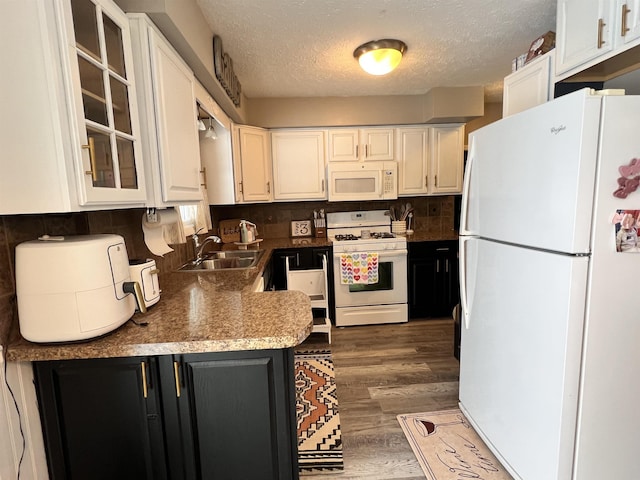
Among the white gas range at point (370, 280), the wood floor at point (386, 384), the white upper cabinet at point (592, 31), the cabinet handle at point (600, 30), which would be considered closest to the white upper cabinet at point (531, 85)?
the white upper cabinet at point (592, 31)

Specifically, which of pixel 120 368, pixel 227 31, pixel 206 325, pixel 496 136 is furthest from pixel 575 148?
pixel 227 31

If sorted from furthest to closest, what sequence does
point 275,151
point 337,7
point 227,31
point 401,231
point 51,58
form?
point 401,231 < point 275,151 < point 227,31 < point 337,7 < point 51,58

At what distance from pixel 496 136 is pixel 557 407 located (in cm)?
116

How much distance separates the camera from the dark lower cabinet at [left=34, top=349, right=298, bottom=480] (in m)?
1.06

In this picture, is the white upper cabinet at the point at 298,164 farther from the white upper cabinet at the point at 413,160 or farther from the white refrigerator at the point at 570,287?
the white refrigerator at the point at 570,287

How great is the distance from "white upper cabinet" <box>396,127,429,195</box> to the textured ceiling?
1.92ft

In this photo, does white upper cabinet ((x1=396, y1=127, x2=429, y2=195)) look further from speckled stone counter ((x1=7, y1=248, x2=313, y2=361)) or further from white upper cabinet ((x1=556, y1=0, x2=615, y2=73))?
speckled stone counter ((x1=7, y1=248, x2=313, y2=361))

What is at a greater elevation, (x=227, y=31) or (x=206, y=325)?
(x=227, y=31)

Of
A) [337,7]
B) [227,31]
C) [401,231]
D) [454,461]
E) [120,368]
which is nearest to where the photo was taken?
[120,368]

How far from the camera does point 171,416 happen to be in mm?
1094

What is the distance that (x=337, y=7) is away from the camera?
1764 millimetres

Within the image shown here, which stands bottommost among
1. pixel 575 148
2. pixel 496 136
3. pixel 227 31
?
pixel 575 148

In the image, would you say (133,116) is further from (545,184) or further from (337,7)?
(545,184)

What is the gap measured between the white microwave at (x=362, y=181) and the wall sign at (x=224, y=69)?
4.27 feet
